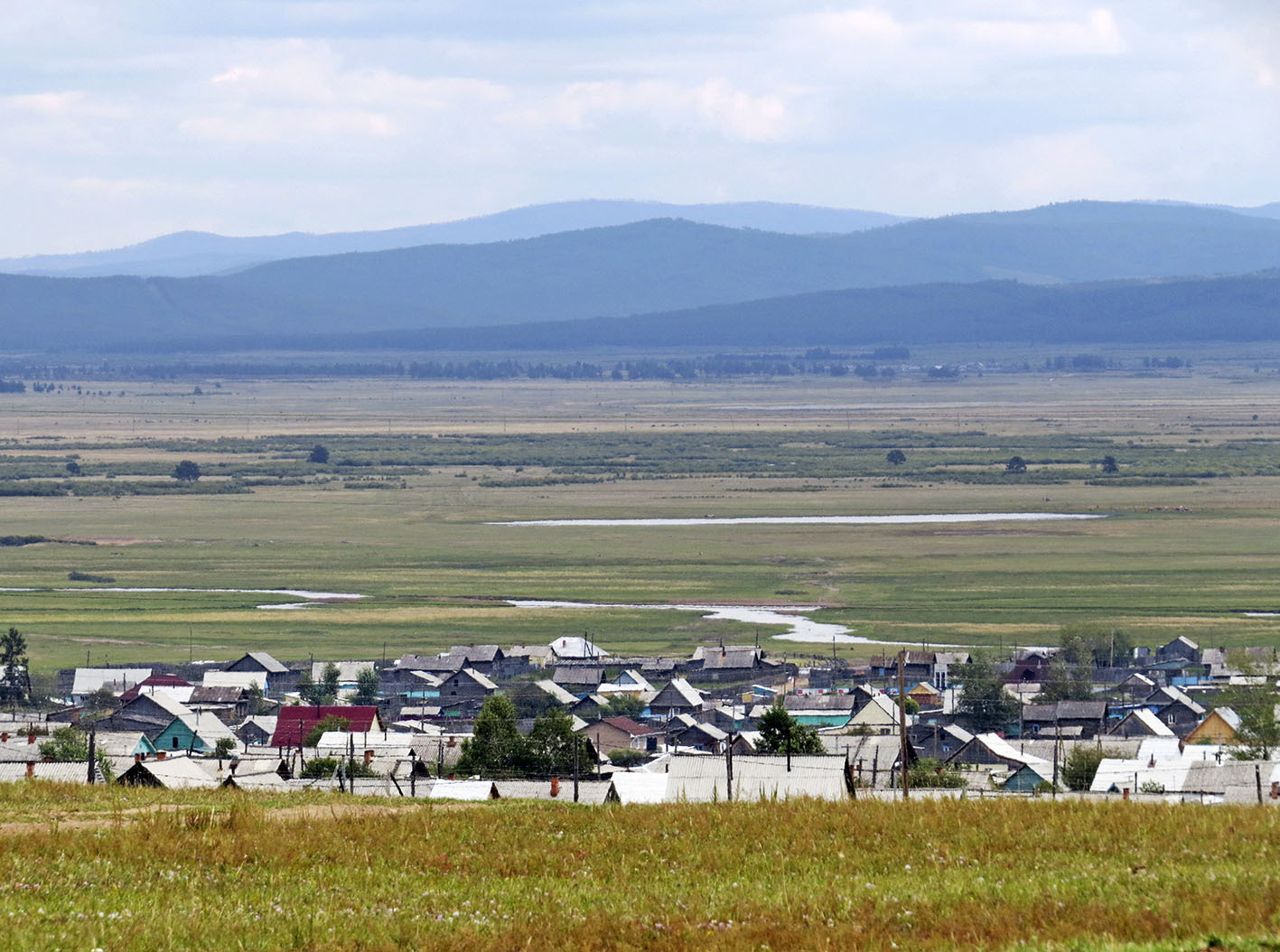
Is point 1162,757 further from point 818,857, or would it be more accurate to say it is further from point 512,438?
point 512,438

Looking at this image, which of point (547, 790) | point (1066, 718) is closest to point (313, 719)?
point (547, 790)

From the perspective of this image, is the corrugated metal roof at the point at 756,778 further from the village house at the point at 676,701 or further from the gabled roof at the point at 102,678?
the gabled roof at the point at 102,678

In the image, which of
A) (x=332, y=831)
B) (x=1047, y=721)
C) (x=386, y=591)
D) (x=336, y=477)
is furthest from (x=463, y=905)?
(x=336, y=477)

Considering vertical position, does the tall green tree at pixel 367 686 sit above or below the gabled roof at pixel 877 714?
below

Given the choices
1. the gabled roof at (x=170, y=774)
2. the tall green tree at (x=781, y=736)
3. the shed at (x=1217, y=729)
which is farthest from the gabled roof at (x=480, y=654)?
the gabled roof at (x=170, y=774)

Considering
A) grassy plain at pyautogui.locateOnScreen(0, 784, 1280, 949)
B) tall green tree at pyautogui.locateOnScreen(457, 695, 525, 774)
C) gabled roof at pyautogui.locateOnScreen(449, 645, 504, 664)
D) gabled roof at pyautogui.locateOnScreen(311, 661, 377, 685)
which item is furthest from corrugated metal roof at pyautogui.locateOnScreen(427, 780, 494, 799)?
gabled roof at pyautogui.locateOnScreen(449, 645, 504, 664)

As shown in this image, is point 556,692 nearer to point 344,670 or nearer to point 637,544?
point 344,670
